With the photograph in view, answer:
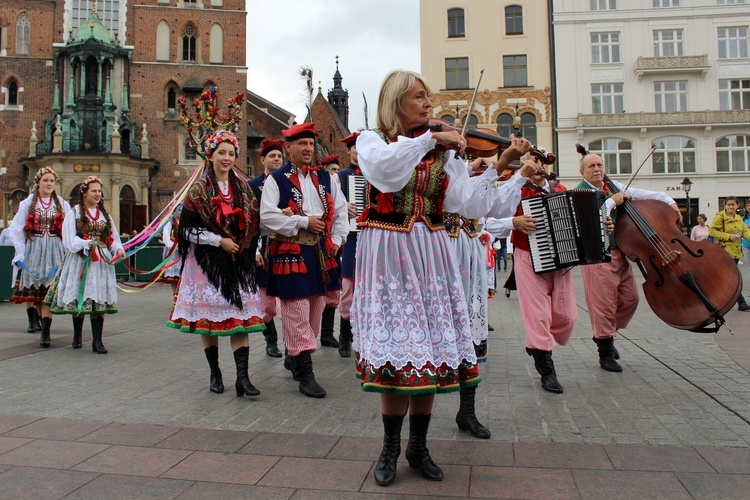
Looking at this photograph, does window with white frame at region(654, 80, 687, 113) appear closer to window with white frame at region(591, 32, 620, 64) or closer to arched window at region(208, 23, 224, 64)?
window with white frame at region(591, 32, 620, 64)

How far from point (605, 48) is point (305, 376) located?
39322 millimetres

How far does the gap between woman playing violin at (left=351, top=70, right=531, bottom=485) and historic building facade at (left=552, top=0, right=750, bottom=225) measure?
3741cm

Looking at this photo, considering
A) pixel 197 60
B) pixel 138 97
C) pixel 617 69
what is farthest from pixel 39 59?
pixel 617 69

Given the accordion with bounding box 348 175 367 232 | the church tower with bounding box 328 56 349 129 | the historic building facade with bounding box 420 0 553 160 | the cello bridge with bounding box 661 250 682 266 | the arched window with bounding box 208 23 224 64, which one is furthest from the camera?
the church tower with bounding box 328 56 349 129

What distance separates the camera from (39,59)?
3897 centimetres

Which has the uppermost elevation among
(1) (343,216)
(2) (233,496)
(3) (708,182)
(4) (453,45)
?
(4) (453,45)

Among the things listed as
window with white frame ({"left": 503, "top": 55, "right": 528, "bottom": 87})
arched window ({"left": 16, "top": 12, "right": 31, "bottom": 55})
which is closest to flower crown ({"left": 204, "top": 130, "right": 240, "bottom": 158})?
window with white frame ({"left": 503, "top": 55, "right": 528, "bottom": 87})

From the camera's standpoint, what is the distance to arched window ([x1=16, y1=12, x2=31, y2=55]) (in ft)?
128

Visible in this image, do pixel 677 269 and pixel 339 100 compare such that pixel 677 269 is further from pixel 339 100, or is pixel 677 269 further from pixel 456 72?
pixel 339 100

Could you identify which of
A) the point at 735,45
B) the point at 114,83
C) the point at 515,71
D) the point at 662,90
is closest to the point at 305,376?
the point at 515,71

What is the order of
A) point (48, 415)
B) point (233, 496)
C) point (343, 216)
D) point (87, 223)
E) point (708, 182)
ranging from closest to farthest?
point (233, 496), point (48, 415), point (343, 216), point (87, 223), point (708, 182)

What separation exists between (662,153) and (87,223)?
3764cm

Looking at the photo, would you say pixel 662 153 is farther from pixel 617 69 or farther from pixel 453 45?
pixel 453 45

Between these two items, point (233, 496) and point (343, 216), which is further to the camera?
point (343, 216)
